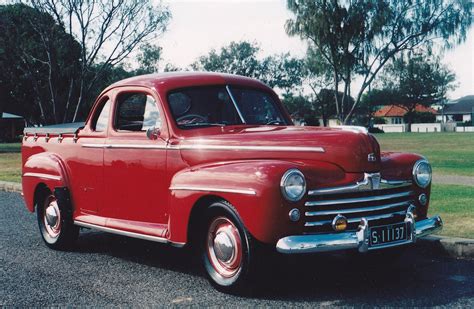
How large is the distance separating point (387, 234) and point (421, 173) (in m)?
0.89

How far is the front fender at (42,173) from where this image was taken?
704cm

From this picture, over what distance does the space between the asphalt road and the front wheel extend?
14cm

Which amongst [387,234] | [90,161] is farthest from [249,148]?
[90,161]

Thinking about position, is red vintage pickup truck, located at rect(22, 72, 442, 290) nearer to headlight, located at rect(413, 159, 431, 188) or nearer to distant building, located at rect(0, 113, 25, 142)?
headlight, located at rect(413, 159, 431, 188)

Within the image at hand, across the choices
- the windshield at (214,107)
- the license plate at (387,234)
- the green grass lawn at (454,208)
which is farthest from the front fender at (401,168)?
the green grass lawn at (454,208)

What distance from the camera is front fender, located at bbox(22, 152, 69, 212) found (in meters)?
7.04

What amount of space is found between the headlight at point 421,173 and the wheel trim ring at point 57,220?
394cm

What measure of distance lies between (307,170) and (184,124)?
1533mm

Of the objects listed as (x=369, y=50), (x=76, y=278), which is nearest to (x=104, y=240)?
(x=76, y=278)

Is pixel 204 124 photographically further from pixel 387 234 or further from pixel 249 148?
pixel 387 234

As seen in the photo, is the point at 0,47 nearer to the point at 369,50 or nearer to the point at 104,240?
the point at 369,50

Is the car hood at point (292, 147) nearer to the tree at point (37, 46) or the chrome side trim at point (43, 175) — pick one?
the chrome side trim at point (43, 175)

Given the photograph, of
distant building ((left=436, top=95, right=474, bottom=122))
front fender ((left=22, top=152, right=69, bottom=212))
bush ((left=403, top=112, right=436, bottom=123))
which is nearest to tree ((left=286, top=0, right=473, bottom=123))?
front fender ((left=22, top=152, right=69, bottom=212))

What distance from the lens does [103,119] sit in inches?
265
